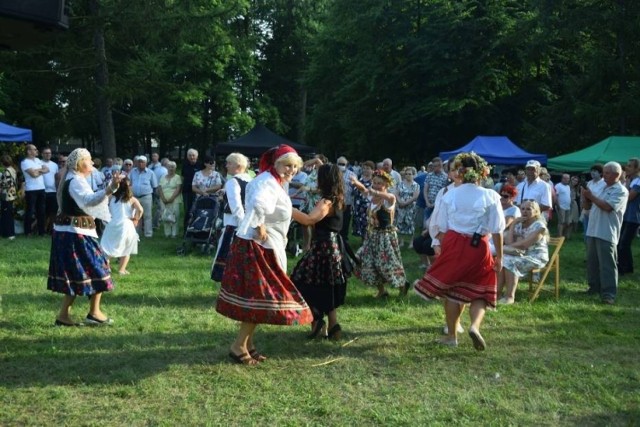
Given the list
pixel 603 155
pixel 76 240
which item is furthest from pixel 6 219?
pixel 603 155

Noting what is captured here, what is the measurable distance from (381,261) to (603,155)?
11.6 metres

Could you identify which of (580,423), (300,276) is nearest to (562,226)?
(300,276)

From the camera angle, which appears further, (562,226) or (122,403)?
(562,226)

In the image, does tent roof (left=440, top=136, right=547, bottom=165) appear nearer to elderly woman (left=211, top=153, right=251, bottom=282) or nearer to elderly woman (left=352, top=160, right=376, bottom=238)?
elderly woman (left=352, top=160, right=376, bottom=238)

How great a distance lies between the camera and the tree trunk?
64.5 feet

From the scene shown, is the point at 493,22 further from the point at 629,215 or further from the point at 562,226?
the point at 629,215

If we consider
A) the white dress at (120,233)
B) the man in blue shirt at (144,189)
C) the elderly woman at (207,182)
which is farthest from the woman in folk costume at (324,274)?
the man in blue shirt at (144,189)

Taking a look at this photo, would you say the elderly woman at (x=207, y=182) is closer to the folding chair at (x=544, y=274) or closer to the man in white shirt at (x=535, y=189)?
the man in white shirt at (x=535, y=189)

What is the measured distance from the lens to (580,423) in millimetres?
4320

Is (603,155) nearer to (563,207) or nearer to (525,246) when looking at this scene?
(563,207)

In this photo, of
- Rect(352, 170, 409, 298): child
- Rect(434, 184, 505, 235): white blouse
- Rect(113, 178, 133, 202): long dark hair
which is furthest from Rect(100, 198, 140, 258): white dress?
Rect(434, 184, 505, 235): white blouse

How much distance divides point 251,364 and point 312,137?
3477cm

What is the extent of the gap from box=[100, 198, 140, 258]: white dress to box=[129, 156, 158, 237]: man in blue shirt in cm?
476

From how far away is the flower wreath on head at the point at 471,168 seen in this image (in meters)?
5.90
